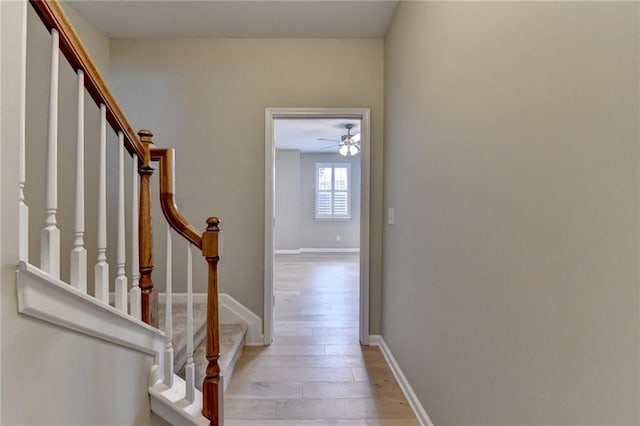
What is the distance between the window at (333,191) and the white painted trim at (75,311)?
709cm

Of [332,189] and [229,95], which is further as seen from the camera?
[332,189]

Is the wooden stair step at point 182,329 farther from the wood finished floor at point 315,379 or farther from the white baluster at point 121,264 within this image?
the white baluster at point 121,264

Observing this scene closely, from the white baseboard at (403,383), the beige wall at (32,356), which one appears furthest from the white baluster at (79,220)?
the white baseboard at (403,383)

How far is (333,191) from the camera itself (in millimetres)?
8406

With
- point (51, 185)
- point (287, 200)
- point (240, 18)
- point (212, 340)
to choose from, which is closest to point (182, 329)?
point (212, 340)

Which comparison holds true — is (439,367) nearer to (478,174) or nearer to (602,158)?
(478,174)

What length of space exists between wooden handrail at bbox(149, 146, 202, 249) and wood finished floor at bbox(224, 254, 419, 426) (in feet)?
3.76

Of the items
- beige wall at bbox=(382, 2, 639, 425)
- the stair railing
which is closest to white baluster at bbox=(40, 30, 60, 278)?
the stair railing

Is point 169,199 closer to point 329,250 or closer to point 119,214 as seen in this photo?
point 119,214

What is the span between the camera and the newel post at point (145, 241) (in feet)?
4.67

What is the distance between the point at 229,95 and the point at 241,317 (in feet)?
6.44

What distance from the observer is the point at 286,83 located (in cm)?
293

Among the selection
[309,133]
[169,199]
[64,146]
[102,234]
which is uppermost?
[309,133]

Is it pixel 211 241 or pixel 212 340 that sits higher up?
pixel 211 241
